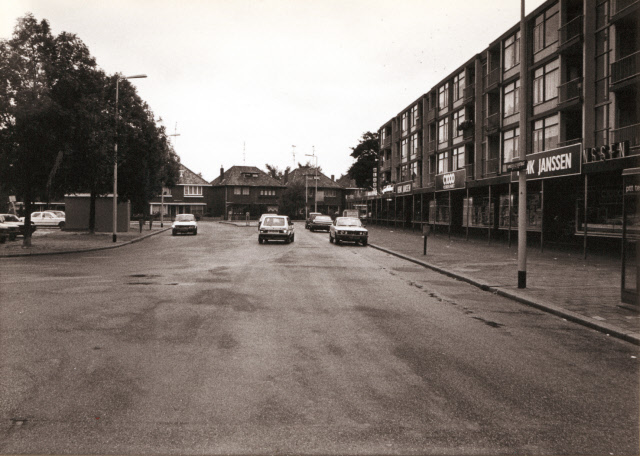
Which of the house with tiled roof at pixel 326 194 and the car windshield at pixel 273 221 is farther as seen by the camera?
the house with tiled roof at pixel 326 194

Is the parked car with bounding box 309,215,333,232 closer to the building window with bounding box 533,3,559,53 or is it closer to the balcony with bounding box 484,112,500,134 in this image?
the balcony with bounding box 484,112,500,134

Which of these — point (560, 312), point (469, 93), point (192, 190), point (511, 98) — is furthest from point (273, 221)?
point (192, 190)

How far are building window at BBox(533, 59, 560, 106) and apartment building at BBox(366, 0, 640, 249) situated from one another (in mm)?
53

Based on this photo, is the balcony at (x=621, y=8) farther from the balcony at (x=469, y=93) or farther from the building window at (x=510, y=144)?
the balcony at (x=469, y=93)

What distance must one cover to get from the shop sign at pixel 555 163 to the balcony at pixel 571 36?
6.00m

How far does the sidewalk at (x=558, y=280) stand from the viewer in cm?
908

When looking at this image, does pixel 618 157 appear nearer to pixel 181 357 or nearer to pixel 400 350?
pixel 400 350

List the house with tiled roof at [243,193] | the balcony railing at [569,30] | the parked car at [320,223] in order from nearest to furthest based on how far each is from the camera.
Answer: the balcony railing at [569,30] < the parked car at [320,223] < the house with tiled roof at [243,193]

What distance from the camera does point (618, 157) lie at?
18.0m

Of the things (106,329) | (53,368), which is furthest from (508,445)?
(106,329)

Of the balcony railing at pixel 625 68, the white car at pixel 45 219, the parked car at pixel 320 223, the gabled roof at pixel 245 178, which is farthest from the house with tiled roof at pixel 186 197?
the balcony railing at pixel 625 68

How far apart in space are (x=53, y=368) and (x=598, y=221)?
71.7 ft

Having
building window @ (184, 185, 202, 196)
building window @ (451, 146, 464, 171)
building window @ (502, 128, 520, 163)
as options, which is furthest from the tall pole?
building window @ (184, 185, 202, 196)

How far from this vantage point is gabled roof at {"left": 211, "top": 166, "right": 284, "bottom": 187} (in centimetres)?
9562
